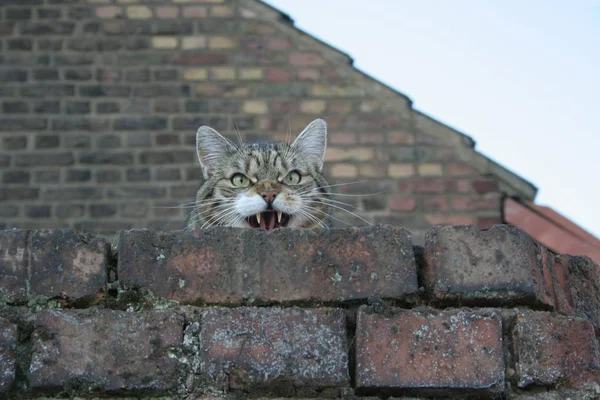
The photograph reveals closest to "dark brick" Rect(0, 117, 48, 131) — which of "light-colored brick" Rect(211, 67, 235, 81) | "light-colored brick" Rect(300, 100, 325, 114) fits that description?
"light-colored brick" Rect(211, 67, 235, 81)

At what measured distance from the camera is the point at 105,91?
28.4ft

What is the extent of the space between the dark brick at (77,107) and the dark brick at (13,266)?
602 cm

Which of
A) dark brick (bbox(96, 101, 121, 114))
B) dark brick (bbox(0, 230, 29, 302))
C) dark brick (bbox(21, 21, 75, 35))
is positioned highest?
dark brick (bbox(21, 21, 75, 35))

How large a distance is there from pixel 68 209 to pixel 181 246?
5.83m

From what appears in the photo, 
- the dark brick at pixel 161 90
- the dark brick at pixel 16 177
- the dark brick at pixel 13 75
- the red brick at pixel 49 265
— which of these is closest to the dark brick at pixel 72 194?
the dark brick at pixel 16 177

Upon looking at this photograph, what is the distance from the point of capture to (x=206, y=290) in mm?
2709

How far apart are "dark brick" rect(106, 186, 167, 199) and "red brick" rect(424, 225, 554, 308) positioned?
5792mm

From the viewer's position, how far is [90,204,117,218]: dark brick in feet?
27.5

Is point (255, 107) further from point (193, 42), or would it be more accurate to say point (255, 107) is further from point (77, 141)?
point (77, 141)

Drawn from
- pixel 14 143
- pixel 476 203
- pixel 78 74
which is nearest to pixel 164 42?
pixel 78 74

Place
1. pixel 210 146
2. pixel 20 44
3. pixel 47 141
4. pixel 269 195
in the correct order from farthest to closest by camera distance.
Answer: pixel 20 44
pixel 47 141
pixel 210 146
pixel 269 195

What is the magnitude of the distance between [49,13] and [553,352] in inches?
274

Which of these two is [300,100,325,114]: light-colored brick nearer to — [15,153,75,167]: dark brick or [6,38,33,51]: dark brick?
[15,153,75,167]: dark brick

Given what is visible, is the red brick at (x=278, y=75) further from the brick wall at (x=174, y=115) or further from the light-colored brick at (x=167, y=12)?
the light-colored brick at (x=167, y=12)
